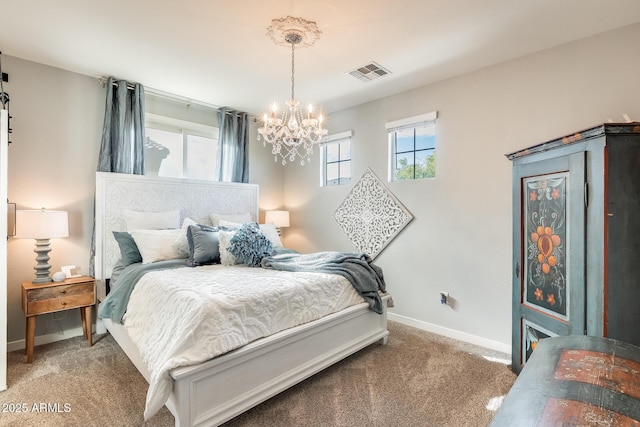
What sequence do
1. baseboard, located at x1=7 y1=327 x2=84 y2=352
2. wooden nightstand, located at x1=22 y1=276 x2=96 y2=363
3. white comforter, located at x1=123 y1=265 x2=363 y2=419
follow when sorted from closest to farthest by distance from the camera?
white comforter, located at x1=123 y1=265 x2=363 y2=419, wooden nightstand, located at x1=22 y1=276 x2=96 y2=363, baseboard, located at x1=7 y1=327 x2=84 y2=352

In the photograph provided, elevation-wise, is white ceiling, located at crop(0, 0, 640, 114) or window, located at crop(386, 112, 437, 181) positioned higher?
white ceiling, located at crop(0, 0, 640, 114)

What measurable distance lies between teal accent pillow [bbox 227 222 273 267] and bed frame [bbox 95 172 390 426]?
0.93m

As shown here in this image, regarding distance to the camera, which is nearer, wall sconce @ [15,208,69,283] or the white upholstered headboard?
wall sconce @ [15,208,69,283]

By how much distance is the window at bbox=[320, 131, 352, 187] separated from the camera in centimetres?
425

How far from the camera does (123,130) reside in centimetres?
336

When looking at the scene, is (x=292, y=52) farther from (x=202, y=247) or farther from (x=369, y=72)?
(x=202, y=247)

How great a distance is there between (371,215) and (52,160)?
3397 millimetres

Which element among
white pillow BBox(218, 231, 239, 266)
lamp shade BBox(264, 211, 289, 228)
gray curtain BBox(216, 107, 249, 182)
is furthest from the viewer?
lamp shade BBox(264, 211, 289, 228)

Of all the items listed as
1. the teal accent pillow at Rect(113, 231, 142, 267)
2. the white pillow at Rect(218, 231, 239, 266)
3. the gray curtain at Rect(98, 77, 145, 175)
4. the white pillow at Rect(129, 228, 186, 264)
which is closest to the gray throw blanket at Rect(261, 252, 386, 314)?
the white pillow at Rect(218, 231, 239, 266)

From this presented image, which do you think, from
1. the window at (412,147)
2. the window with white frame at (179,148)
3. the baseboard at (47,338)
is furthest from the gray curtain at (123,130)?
the window at (412,147)

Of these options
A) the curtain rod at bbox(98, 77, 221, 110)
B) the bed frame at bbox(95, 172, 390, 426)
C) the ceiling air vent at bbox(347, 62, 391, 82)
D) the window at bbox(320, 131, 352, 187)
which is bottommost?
the bed frame at bbox(95, 172, 390, 426)

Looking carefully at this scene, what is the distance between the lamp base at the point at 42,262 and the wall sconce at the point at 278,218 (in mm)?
2446

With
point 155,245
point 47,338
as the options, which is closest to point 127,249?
point 155,245

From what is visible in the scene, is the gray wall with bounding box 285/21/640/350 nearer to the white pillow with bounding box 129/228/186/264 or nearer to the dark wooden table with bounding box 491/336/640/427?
the dark wooden table with bounding box 491/336/640/427
